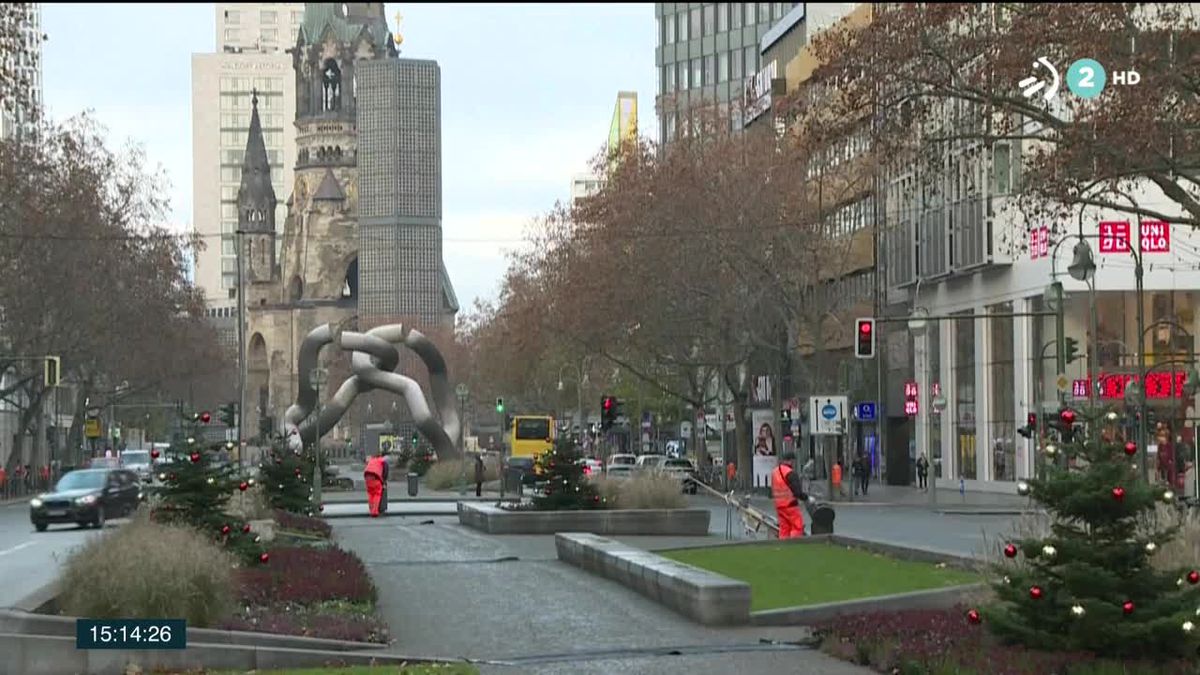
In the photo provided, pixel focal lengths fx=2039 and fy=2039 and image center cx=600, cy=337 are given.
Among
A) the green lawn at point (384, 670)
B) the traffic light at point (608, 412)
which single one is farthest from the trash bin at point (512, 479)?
the green lawn at point (384, 670)

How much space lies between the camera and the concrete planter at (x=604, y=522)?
36750 millimetres

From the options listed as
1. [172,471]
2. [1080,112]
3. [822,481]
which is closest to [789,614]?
[172,471]

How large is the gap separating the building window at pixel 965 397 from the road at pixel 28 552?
3082 centimetres

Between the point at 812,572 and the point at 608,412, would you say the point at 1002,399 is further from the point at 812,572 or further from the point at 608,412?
the point at 812,572

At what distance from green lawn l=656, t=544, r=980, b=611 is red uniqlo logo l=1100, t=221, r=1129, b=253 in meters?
29.0

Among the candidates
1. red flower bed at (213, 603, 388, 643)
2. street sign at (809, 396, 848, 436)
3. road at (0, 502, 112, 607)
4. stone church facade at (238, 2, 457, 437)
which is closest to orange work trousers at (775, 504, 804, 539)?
road at (0, 502, 112, 607)

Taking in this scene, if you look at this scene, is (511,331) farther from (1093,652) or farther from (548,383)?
(1093,652)

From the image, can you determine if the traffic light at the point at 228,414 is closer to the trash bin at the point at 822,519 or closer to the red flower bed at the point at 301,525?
the red flower bed at the point at 301,525

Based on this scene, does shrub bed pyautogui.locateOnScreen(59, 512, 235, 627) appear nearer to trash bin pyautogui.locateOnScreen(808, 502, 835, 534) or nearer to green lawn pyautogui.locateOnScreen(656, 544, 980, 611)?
green lawn pyautogui.locateOnScreen(656, 544, 980, 611)

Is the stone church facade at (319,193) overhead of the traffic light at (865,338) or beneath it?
overhead

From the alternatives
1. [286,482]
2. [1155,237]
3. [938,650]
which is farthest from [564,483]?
[1155,237]

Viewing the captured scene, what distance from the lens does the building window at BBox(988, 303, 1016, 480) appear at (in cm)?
6456

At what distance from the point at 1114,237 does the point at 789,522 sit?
28.6m
